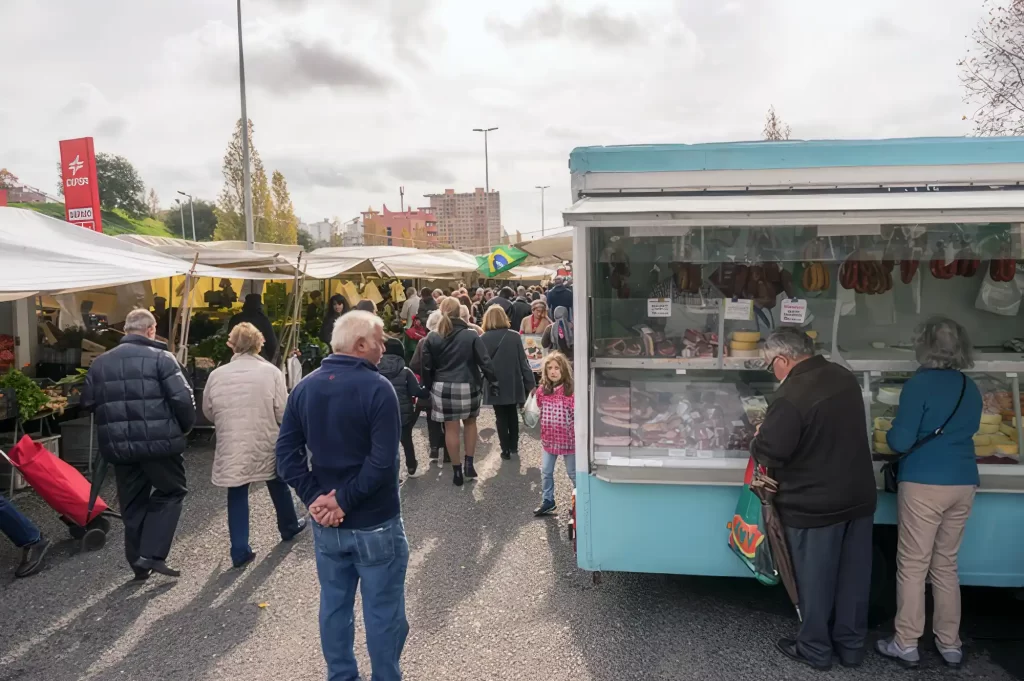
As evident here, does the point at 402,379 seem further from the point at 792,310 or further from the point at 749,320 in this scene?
the point at 792,310

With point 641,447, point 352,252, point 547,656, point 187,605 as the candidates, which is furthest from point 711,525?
point 352,252

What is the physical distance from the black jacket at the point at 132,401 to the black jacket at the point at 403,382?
208 centimetres

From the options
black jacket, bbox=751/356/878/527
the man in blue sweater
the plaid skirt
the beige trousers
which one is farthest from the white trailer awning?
the plaid skirt

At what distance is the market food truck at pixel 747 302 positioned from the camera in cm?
339

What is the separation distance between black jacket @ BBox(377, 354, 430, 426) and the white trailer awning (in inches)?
133

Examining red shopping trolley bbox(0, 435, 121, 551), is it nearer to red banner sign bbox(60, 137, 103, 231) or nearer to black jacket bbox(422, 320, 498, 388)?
black jacket bbox(422, 320, 498, 388)

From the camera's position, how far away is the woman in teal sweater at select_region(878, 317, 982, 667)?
10.5 feet

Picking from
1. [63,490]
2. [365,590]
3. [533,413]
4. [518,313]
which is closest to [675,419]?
[533,413]

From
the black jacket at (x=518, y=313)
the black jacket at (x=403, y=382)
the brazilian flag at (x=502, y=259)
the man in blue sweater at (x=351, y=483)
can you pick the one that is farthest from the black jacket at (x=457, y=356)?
the brazilian flag at (x=502, y=259)

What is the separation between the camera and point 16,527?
445 centimetres

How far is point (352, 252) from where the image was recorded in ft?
44.4

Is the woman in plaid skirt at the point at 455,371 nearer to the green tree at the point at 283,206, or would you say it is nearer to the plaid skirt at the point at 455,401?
the plaid skirt at the point at 455,401

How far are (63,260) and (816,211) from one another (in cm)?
545

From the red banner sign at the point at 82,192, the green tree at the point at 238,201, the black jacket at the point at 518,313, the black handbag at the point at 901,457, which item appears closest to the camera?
the black handbag at the point at 901,457
